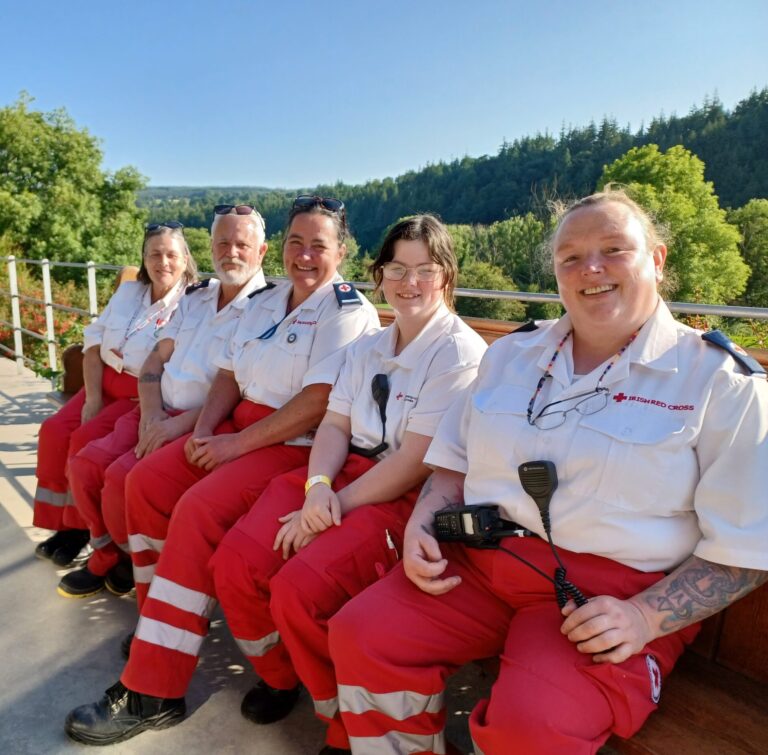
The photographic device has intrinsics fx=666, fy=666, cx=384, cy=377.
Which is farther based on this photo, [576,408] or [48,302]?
[48,302]

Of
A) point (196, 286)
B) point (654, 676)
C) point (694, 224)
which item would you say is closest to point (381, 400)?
point (654, 676)

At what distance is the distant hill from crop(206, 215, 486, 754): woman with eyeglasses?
7069cm

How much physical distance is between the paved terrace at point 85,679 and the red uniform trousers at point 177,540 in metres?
0.15

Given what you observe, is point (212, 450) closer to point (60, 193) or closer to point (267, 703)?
point (267, 703)

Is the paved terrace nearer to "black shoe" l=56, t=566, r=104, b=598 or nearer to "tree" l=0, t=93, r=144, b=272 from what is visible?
"black shoe" l=56, t=566, r=104, b=598

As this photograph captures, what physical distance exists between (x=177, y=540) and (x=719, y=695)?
149 cm

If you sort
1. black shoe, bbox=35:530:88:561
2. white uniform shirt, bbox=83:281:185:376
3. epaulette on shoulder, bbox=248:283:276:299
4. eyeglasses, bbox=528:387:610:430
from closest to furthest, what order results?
eyeglasses, bbox=528:387:610:430 < epaulette on shoulder, bbox=248:283:276:299 < black shoe, bbox=35:530:88:561 < white uniform shirt, bbox=83:281:185:376

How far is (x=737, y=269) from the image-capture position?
166 feet

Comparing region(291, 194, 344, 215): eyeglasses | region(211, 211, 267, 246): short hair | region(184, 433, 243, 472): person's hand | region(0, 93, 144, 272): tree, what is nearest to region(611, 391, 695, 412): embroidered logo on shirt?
region(184, 433, 243, 472): person's hand

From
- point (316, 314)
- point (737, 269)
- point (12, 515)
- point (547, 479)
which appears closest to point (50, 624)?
point (12, 515)

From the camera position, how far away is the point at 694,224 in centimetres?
4947

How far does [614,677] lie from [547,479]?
0.40 m

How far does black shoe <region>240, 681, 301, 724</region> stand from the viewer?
1.97 m

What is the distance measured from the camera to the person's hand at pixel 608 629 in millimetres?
1286
